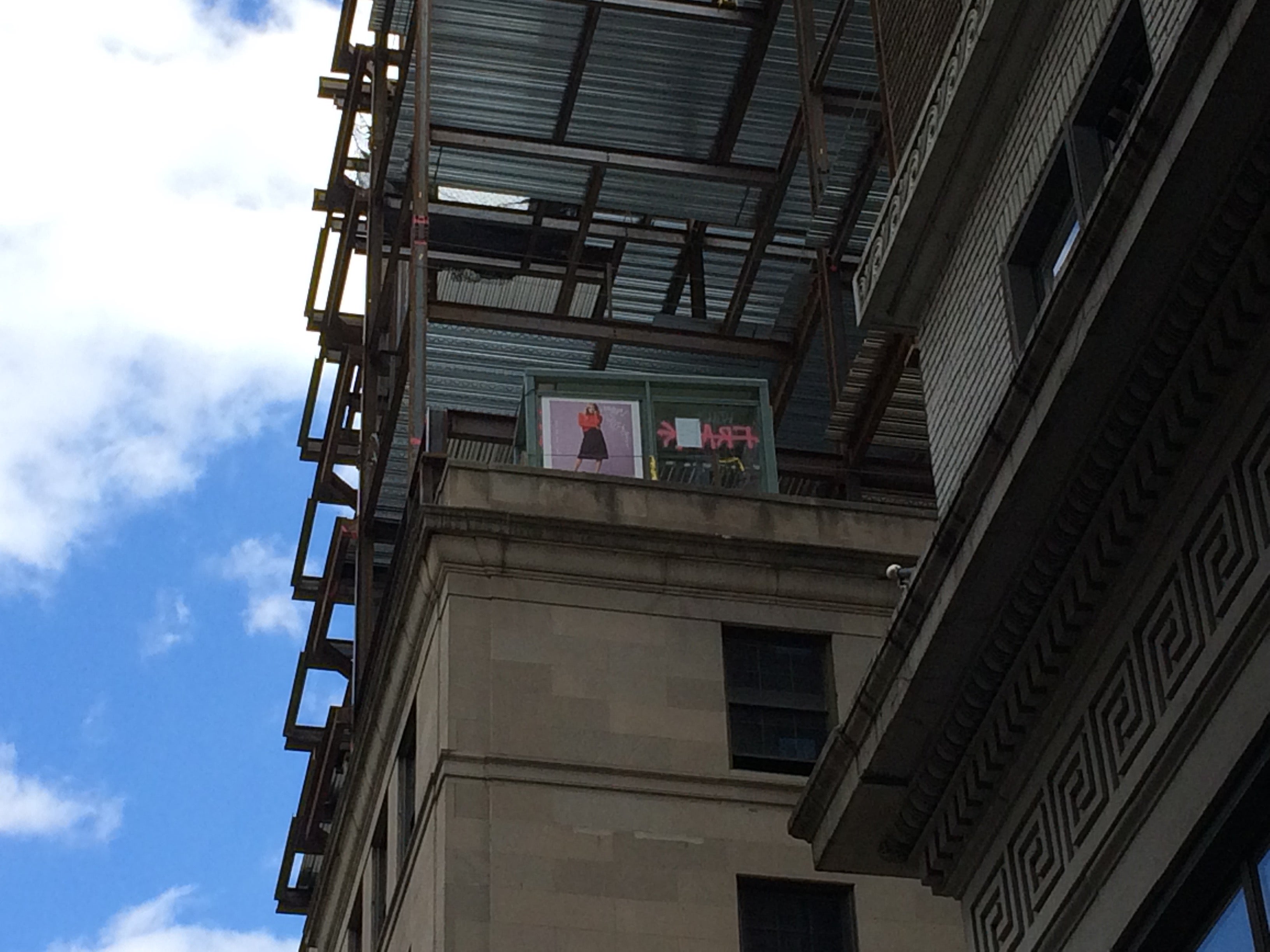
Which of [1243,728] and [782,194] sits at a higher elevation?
[782,194]

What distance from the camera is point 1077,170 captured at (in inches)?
802

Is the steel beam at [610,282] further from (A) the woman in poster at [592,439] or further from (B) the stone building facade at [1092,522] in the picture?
(B) the stone building facade at [1092,522]

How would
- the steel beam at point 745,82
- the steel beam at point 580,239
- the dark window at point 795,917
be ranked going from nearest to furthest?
1. the dark window at point 795,917
2. the steel beam at point 745,82
3. the steel beam at point 580,239

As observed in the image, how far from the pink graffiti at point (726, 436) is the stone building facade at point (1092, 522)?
63.2ft

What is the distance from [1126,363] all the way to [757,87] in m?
34.9

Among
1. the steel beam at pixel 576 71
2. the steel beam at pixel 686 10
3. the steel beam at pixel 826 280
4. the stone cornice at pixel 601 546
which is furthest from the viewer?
the steel beam at pixel 576 71

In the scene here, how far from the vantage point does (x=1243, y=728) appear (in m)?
16.1

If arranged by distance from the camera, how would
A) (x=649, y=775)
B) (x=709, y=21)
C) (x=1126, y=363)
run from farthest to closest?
1. (x=709, y=21)
2. (x=649, y=775)
3. (x=1126, y=363)

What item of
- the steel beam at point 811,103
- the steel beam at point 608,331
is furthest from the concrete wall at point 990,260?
the steel beam at point 608,331

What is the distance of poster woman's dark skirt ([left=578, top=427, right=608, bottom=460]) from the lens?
1636 inches

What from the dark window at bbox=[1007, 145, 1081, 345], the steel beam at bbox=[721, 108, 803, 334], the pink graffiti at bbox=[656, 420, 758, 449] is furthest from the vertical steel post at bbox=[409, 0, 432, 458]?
the dark window at bbox=[1007, 145, 1081, 345]

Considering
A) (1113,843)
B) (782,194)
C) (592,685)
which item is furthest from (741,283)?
(1113,843)

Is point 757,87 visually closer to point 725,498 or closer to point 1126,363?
point 725,498

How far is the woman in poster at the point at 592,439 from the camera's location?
41.5 metres
